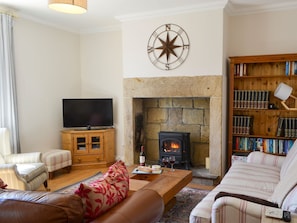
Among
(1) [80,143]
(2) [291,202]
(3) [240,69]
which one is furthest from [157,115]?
(2) [291,202]

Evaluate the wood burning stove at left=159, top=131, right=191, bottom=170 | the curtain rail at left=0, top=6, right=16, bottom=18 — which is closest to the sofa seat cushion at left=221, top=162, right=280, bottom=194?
the wood burning stove at left=159, top=131, right=191, bottom=170

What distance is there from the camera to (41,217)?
115 cm

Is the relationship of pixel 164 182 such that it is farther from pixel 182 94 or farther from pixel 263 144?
pixel 263 144

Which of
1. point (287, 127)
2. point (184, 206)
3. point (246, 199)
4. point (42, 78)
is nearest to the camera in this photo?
point (246, 199)

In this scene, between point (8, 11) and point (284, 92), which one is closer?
point (284, 92)

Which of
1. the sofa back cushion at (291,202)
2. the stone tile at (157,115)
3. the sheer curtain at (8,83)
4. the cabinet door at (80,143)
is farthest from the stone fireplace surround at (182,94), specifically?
the sofa back cushion at (291,202)

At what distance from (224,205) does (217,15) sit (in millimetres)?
3100

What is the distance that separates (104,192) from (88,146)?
3.68 meters

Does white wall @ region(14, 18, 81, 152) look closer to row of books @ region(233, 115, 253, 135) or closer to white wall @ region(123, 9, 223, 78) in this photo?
white wall @ region(123, 9, 223, 78)

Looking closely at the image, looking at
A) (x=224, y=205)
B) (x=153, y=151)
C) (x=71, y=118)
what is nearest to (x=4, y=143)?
(x=71, y=118)

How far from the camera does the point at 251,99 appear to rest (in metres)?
4.19

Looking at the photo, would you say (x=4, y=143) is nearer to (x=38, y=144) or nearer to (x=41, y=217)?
(x=38, y=144)

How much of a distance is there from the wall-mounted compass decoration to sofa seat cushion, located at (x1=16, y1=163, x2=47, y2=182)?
2392 millimetres

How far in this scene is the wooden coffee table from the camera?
275cm
